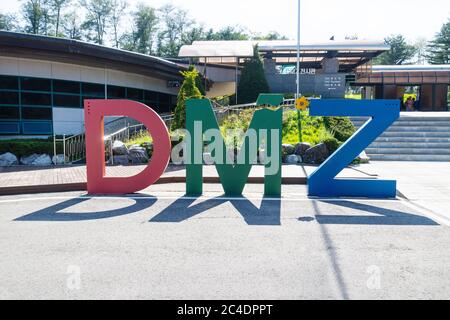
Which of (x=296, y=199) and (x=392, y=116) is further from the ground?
(x=392, y=116)

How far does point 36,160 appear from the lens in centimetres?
1331

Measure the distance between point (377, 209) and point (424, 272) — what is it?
10.8ft

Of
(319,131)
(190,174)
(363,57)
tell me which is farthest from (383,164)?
(363,57)

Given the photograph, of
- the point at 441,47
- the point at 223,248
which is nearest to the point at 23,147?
the point at 223,248

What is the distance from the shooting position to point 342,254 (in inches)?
192

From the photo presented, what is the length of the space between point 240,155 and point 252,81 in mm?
17322

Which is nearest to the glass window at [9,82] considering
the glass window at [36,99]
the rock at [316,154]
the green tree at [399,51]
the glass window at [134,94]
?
the glass window at [36,99]

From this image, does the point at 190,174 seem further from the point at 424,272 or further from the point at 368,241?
the point at 424,272

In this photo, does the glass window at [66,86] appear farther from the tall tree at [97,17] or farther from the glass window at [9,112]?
the tall tree at [97,17]

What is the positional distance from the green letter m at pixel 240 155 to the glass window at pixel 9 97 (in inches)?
409

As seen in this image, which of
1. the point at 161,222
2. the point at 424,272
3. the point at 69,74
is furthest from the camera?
the point at 69,74

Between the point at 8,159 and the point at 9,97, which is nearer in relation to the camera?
the point at 8,159

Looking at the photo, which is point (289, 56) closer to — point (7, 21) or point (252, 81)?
point (252, 81)
